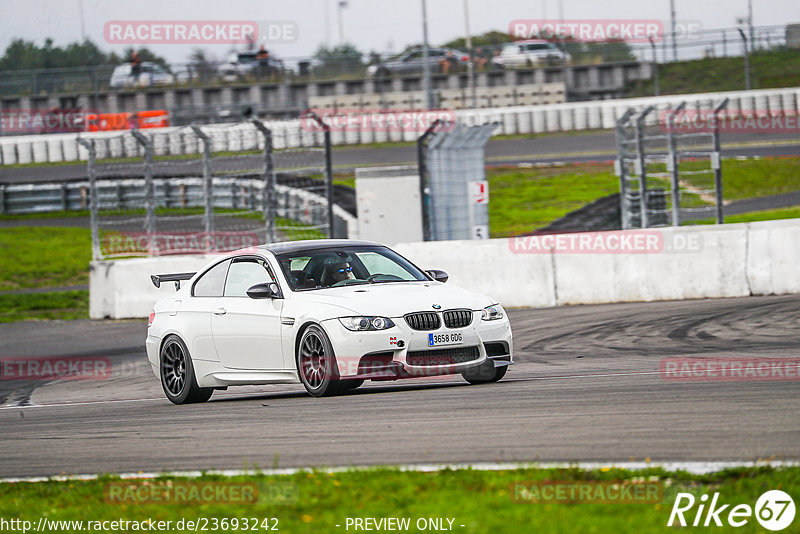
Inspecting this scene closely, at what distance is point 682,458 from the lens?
5980 mm

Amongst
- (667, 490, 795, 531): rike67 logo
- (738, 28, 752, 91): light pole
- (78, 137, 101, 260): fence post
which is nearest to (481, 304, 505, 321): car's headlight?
(667, 490, 795, 531): rike67 logo

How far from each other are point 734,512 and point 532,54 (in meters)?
43.3

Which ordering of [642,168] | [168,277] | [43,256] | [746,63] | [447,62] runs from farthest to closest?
[447,62]
[746,63]
[43,256]
[642,168]
[168,277]

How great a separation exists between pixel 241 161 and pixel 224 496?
14906 millimetres

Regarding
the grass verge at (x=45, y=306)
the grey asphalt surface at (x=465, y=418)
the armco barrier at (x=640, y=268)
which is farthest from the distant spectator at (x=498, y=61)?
the grey asphalt surface at (x=465, y=418)

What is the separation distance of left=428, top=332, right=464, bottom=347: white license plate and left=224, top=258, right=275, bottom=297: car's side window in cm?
180

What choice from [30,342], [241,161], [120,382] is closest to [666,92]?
[241,161]

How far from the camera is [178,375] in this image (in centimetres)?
1107

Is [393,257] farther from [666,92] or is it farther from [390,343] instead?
[666,92]

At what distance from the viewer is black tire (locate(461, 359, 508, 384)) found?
1000 centimetres

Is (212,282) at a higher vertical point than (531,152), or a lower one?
lower
